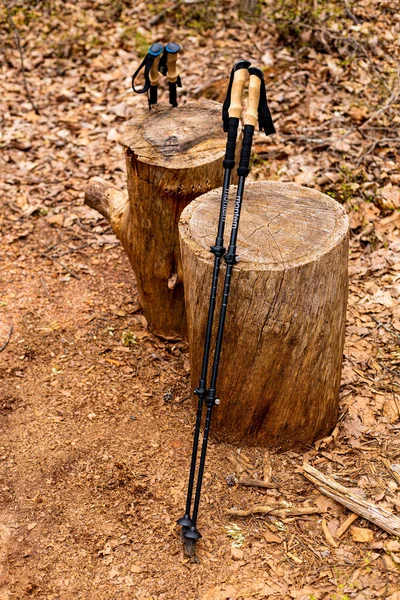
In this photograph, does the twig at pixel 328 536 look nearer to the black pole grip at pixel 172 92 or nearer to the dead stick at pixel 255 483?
the dead stick at pixel 255 483

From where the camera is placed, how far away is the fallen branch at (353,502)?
3.12m

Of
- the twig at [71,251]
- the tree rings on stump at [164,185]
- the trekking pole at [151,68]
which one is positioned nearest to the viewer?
the tree rings on stump at [164,185]

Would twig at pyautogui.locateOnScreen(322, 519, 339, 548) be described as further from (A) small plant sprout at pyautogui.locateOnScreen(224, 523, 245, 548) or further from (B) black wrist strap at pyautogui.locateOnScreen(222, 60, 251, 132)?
(B) black wrist strap at pyautogui.locateOnScreen(222, 60, 251, 132)

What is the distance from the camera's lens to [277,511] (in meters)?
3.33

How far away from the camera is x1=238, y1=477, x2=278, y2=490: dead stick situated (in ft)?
11.4

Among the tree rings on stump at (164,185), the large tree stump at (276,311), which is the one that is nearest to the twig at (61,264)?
the tree rings on stump at (164,185)

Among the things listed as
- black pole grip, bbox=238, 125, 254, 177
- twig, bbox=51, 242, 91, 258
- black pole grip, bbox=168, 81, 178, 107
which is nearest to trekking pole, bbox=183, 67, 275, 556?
black pole grip, bbox=238, 125, 254, 177

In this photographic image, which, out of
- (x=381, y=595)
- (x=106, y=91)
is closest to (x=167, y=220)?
(x=381, y=595)

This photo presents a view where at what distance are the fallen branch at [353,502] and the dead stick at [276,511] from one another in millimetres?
134

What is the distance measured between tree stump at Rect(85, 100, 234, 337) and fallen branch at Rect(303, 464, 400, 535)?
5.55ft

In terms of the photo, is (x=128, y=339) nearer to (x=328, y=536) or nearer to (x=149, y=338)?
(x=149, y=338)

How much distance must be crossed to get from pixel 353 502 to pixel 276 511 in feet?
1.38

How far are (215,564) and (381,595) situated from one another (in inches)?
32.6

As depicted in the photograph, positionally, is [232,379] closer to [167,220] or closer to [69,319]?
[167,220]
